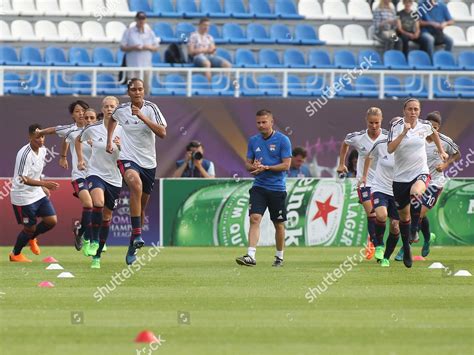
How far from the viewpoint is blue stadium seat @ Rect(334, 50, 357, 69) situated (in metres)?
32.9

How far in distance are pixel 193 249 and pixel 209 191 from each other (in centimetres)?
194

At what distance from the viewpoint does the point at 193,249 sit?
26.0 m

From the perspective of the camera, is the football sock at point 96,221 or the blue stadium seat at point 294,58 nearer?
the football sock at point 96,221

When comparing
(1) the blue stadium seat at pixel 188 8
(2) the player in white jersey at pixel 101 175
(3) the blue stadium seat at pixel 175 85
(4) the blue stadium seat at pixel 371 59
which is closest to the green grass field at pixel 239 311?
(2) the player in white jersey at pixel 101 175

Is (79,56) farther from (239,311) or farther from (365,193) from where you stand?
(239,311)

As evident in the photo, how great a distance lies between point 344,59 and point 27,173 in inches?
535

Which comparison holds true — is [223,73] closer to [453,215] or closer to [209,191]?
[209,191]

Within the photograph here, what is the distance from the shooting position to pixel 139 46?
29875mm

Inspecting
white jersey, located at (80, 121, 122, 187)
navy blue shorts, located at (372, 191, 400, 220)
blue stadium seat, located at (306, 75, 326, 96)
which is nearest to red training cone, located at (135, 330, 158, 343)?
white jersey, located at (80, 121, 122, 187)

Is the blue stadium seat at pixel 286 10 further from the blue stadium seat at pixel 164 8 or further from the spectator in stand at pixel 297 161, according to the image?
the spectator in stand at pixel 297 161

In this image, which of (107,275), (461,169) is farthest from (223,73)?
(107,275)

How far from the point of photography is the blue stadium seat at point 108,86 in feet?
98.6

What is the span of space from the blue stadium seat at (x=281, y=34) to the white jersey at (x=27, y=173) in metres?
13.1

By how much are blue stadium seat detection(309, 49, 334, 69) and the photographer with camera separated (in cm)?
541
